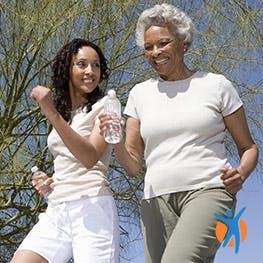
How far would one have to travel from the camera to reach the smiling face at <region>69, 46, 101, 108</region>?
205 centimetres

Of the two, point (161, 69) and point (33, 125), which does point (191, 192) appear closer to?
point (161, 69)

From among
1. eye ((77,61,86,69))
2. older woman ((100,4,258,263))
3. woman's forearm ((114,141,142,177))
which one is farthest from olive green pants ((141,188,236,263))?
eye ((77,61,86,69))

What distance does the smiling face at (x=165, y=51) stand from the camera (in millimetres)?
1825

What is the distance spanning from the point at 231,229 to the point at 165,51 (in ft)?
1.90

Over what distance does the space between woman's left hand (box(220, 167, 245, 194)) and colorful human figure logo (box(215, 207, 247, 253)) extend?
0.21ft

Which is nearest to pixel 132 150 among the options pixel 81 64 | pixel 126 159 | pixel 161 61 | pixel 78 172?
pixel 126 159

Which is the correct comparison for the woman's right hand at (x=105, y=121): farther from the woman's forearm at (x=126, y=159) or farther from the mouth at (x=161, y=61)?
the mouth at (x=161, y=61)

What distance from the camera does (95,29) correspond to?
427 centimetres

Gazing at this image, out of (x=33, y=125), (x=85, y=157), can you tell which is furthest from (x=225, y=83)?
(x=33, y=125)

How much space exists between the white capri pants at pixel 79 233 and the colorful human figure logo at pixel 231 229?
0.38m

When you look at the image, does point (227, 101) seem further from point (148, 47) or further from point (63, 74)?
point (63, 74)

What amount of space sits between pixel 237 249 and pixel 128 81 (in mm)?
3004

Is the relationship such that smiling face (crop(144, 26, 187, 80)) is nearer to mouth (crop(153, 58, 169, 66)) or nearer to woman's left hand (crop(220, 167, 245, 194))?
mouth (crop(153, 58, 169, 66))

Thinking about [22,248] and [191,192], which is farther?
[22,248]
